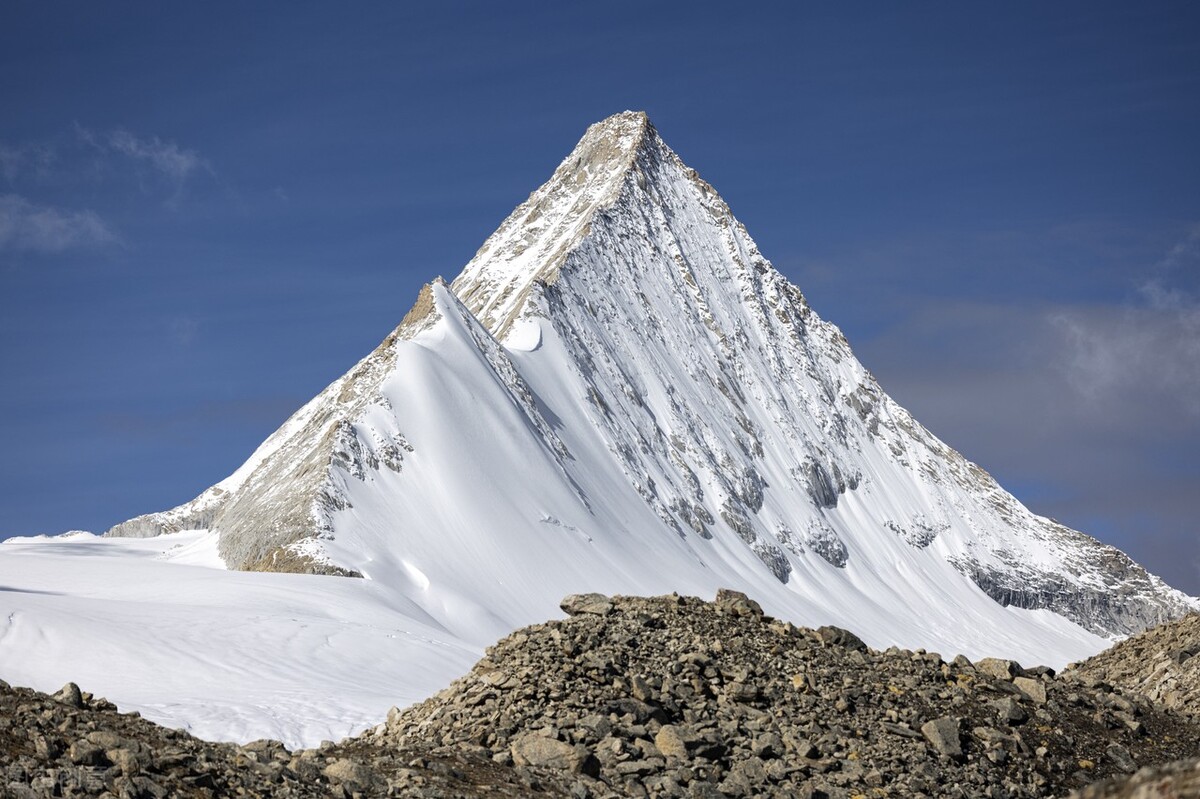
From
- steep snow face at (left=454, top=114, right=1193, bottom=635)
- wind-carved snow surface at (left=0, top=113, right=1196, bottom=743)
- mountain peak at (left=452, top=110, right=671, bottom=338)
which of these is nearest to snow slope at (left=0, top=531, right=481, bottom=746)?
wind-carved snow surface at (left=0, top=113, right=1196, bottom=743)

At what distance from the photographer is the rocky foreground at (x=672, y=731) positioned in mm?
18641

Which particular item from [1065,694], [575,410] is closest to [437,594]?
[575,410]

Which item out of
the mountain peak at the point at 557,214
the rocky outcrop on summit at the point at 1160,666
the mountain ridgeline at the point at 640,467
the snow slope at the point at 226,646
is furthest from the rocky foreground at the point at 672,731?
the mountain peak at the point at 557,214

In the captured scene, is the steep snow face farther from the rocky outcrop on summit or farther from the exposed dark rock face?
the rocky outcrop on summit

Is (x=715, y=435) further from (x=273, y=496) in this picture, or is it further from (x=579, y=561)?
(x=273, y=496)

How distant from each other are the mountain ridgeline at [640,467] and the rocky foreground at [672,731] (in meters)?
42.6

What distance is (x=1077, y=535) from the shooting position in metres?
167

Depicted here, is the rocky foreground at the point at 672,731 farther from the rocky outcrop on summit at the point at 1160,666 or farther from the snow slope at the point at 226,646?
the snow slope at the point at 226,646

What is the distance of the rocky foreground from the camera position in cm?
1864

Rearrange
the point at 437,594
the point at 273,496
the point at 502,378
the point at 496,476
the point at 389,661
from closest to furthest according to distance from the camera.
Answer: the point at 389,661 → the point at 437,594 → the point at 273,496 → the point at 496,476 → the point at 502,378

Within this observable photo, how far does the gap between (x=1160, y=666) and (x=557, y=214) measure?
123m

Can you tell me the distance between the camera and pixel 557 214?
15438cm

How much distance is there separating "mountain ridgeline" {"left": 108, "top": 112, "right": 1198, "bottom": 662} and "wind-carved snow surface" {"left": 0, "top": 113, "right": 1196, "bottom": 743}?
28 centimetres

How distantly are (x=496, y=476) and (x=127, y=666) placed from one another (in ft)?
148
